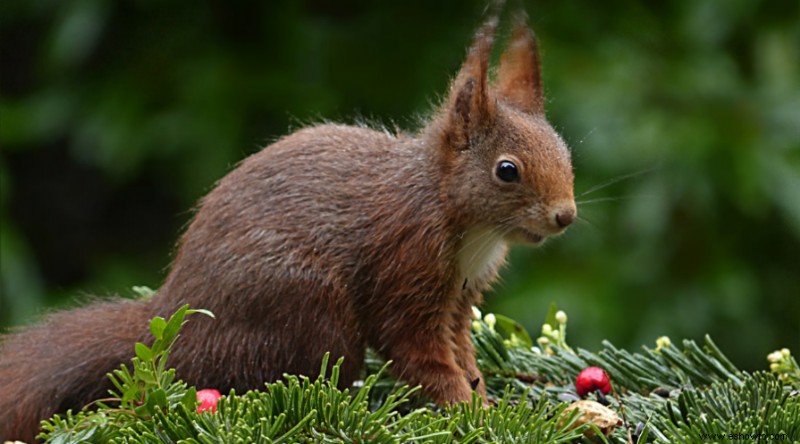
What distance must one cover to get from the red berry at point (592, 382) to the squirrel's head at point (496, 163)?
0.85ft

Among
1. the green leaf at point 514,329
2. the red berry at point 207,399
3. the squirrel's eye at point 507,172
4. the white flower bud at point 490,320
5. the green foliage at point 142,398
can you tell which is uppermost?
the squirrel's eye at point 507,172

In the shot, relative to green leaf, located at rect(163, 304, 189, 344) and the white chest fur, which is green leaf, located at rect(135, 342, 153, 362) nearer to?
green leaf, located at rect(163, 304, 189, 344)

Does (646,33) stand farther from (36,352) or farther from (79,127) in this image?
(36,352)

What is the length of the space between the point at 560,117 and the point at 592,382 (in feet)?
6.49

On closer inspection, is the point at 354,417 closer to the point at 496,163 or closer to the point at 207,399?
the point at 207,399

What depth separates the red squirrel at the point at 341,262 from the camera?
6.91 ft

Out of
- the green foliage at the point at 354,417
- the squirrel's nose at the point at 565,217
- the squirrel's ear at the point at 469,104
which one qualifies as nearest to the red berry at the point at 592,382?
the green foliage at the point at 354,417

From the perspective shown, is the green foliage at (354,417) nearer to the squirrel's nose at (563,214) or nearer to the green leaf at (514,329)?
the squirrel's nose at (563,214)

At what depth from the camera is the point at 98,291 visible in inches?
165

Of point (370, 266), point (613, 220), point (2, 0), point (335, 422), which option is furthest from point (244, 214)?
point (2, 0)

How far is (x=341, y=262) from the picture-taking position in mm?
2176

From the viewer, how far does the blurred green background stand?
12.9 ft

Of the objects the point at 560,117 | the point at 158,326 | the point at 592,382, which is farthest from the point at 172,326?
the point at 560,117

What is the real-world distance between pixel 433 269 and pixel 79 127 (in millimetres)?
2544
